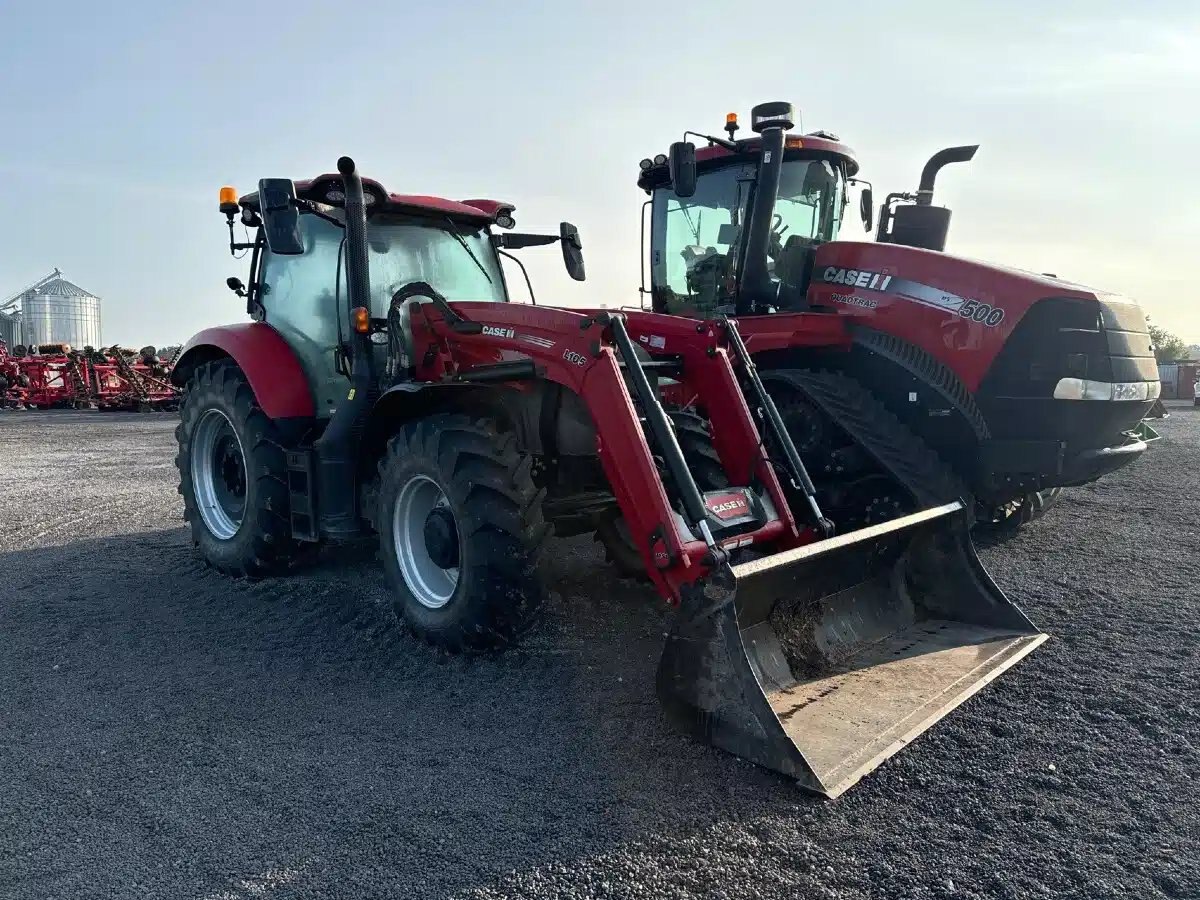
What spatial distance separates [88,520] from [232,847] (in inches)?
244

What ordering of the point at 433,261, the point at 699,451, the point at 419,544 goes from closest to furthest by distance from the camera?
the point at 699,451
the point at 419,544
the point at 433,261

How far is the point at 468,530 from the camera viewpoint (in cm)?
391

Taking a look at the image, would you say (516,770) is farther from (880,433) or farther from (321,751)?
(880,433)

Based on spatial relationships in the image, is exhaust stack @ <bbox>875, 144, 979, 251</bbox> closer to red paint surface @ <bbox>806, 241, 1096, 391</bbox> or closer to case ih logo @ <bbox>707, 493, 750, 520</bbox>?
red paint surface @ <bbox>806, 241, 1096, 391</bbox>

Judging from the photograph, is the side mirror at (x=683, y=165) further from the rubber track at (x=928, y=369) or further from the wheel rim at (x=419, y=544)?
the wheel rim at (x=419, y=544)

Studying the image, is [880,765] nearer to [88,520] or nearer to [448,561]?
[448,561]

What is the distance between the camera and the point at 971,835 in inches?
104

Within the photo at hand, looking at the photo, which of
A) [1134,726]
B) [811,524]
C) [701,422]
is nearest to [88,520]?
[701,422]

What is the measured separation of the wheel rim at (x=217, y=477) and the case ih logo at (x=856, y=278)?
415 cm

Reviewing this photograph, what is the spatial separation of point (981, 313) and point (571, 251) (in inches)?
104

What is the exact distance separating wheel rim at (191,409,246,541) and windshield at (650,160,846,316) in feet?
11.2

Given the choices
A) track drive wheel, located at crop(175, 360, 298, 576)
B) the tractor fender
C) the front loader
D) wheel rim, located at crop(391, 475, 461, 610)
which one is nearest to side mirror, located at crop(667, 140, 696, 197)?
the front loader

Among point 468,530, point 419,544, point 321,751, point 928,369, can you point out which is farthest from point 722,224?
point 321,751

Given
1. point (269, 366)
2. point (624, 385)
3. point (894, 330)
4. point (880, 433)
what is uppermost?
point (894, 330)
